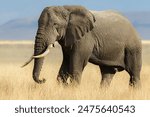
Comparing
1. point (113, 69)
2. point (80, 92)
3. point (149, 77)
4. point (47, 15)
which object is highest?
point (47, 15)

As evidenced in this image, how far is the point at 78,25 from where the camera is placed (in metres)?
13.7

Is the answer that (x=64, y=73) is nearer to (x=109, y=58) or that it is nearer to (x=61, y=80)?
(x=61, y=80)

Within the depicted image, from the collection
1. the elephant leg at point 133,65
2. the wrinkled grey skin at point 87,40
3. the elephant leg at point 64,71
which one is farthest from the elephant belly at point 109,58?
the elephant leg at point 64,71

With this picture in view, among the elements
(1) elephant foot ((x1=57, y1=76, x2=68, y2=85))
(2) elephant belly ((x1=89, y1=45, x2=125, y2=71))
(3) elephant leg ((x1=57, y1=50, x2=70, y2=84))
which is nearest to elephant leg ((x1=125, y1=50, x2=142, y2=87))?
(2) elephant belly ((x1=89, y1=45, x2=125, y2=71))

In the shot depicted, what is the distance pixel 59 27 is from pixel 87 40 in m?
0.88

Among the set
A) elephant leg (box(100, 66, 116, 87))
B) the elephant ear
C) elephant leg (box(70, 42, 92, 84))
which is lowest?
elephant leg (box(100, 66, 116, 87))

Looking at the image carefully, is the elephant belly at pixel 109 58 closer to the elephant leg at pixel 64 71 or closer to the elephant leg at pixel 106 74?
the elephant leg at pixel 106 74

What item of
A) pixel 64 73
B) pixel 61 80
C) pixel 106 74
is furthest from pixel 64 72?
pixel 106 74

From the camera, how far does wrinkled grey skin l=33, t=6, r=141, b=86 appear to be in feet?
42.2

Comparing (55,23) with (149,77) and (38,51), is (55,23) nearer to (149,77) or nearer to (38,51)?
(38,51)

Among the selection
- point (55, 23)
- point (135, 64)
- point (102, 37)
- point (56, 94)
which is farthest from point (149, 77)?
point (56, 94)

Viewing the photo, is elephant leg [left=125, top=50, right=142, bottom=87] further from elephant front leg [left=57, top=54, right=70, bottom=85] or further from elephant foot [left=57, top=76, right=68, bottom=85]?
elephant foot [left=57, top=76, right=68, bottom=85]

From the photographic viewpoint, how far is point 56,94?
Result: 1147 cm

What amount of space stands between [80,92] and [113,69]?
3.46 m
